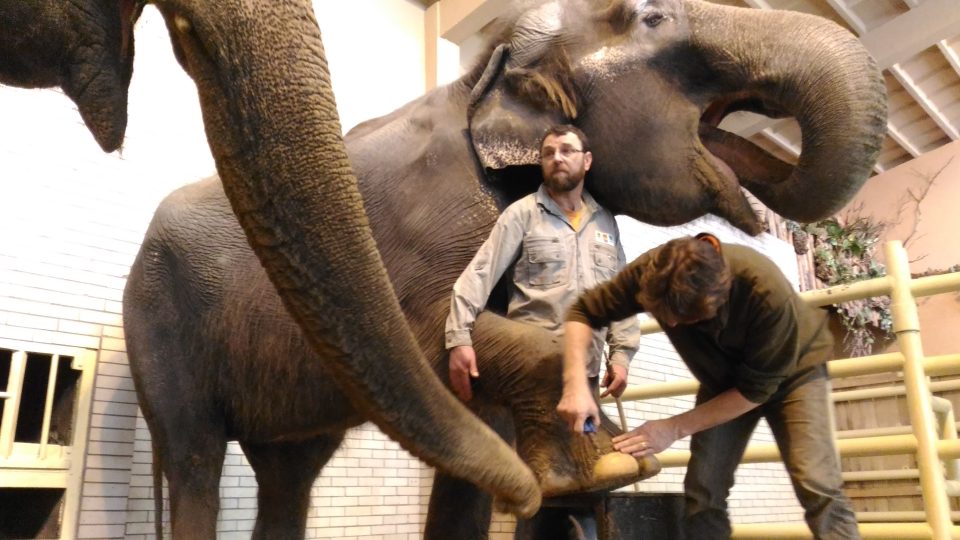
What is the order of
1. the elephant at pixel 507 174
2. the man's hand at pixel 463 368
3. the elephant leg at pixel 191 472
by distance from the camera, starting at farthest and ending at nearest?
1. the elephant leg at pixel 191 472
2. the elephant at pixel 507 174
3. the man's hand at pixel 463 368

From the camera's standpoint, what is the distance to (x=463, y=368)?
57.3 inches

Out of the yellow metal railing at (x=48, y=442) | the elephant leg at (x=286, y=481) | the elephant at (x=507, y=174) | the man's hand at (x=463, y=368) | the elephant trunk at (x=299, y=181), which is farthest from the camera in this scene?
the elephant leg at (x=286, y=481)

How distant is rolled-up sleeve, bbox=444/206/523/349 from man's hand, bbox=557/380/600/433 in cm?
26

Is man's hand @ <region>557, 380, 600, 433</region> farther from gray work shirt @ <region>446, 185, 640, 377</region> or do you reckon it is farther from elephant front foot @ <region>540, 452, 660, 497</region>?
gray work shirt @ <region>446, 185, 640, 377</region>

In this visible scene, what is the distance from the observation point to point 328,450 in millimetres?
2221

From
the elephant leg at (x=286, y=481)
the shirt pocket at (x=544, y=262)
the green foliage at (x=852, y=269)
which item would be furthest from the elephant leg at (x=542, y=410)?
Result: the green foliage at (x=852, y=269)

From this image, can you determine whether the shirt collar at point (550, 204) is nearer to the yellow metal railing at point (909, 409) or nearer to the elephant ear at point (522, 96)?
the elephant ear at point (522, 96)

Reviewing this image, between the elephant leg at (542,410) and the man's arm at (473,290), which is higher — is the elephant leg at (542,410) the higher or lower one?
the lower one

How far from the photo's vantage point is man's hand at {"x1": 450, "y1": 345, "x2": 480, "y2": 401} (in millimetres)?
1453

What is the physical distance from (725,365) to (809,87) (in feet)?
1.69

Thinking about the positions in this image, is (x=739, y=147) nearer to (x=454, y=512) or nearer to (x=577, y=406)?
(x=577, y=406)

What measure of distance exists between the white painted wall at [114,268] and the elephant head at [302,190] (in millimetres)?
1447

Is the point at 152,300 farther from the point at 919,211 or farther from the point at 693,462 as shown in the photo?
the point at 919,211

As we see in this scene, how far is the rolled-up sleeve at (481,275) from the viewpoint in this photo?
1.49 metres
